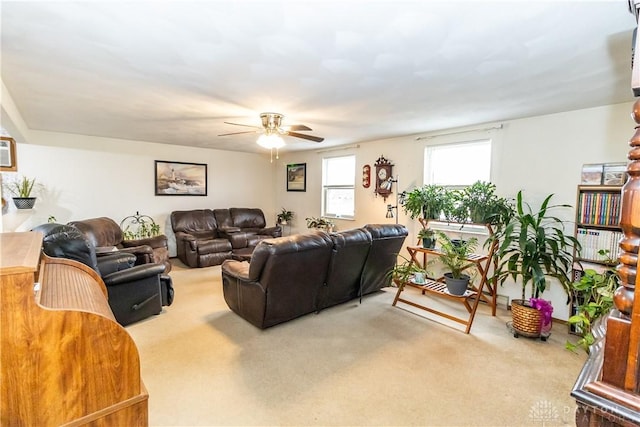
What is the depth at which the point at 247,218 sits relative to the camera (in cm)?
663

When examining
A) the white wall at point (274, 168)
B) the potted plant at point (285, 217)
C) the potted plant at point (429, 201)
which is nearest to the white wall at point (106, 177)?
the white wall at point (274, 168)

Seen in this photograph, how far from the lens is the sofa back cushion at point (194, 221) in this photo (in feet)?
18.9

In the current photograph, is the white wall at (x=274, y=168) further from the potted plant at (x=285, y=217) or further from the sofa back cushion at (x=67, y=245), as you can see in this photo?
the sofa back cushion at (x=67, y=245)

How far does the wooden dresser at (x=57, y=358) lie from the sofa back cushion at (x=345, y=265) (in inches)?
85.7

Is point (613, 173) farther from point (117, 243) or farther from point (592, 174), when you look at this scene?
point (117, 243)

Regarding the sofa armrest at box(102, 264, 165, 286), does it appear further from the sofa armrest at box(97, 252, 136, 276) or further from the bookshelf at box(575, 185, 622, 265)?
the bookshelf at box(575, 185, 622, 265)

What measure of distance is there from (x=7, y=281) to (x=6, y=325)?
0.44 feet

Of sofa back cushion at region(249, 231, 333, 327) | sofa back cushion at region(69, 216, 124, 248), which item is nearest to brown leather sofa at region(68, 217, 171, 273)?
sofa back cushion at region(69, 216, 124, 248)

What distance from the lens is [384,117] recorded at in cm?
353

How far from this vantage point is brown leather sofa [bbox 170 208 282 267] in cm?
529

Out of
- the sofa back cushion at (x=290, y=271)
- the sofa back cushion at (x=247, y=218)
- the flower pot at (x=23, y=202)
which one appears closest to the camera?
the sofa back cushion at (x=290, y=271)

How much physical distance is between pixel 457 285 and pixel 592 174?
171 centimetres

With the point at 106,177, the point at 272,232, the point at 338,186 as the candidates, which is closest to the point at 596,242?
the point at 338,186

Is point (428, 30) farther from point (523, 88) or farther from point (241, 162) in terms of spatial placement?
point (241, 162)
